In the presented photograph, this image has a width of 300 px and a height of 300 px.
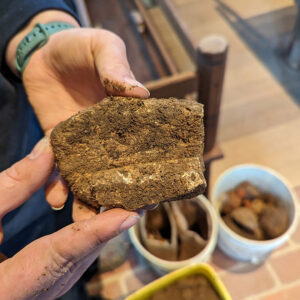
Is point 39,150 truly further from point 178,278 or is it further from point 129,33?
point 129,33

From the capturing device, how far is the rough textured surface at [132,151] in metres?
0.71

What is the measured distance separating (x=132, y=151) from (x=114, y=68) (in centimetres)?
23

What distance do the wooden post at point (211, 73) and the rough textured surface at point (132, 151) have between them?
1.47ft

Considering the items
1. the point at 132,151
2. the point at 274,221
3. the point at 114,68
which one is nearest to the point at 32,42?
the point at 114,68

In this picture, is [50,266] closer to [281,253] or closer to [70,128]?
[70,128]

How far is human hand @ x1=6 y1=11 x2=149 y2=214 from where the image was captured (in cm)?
76

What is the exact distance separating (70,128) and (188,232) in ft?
2.16

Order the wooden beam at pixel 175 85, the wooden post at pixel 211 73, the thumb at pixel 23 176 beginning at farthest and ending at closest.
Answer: the wooden beam at pixel 175 85
the wooden post at pixel 211 73
the thumb at pixel 23 176

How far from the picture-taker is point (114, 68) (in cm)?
76

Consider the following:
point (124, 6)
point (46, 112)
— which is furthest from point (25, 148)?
point (124, 6)

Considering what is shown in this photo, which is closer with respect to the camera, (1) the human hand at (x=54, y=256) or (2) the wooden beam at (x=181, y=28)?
(1) the human hand at (x=54, y=256)

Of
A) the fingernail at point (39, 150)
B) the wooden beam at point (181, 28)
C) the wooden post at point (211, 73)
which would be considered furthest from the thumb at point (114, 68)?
the wooden beam at point (181, 28)

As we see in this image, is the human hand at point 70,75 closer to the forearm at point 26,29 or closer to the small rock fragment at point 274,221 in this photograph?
the forearm at point 26,29

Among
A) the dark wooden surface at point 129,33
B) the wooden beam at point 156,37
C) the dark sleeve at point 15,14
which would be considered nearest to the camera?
the dark sleeve at point 15,14
